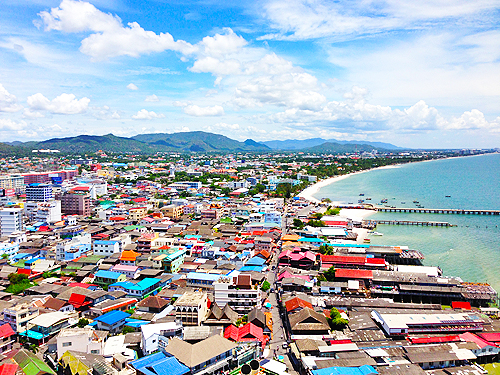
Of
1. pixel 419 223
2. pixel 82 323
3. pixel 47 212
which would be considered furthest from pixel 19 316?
pixel 419 223

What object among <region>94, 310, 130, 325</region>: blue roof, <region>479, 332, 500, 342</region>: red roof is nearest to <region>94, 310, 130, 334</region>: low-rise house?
<region>94, 310, 130, 325</region>: blue roof

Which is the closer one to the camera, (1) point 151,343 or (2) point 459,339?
(1) point 151,343

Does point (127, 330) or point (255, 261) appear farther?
point (255, 261)

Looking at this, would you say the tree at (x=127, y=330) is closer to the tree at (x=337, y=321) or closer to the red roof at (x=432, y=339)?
the tree at (x=337, y=321)

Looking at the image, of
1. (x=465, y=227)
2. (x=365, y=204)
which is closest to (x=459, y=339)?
(x=465, y=227)

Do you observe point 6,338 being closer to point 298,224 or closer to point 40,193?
point 298,224

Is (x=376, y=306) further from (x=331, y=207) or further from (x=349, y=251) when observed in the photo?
(x=331, y=207)

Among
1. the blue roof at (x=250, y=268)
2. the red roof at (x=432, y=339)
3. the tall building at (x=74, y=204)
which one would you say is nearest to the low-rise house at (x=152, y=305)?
the blue roof at (x=250, y=268)
